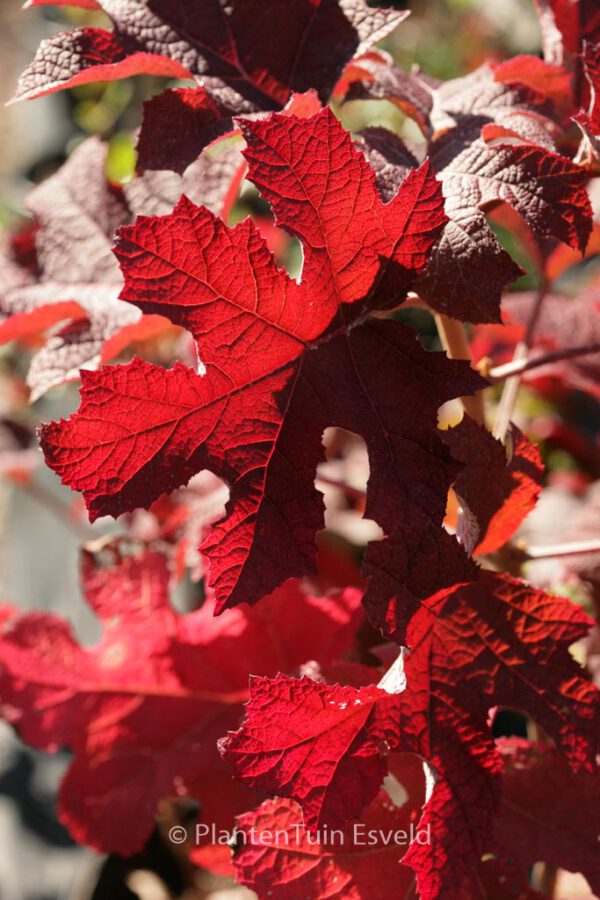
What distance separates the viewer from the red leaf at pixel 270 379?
0.47m

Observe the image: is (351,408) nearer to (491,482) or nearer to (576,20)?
(491,482)

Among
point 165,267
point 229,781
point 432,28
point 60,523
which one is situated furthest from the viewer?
point 432,28

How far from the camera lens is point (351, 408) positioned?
1.67ft

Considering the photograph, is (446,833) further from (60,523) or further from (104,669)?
(60,523)

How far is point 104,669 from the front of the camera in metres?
0.81

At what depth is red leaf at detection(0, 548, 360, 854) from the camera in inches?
30.5

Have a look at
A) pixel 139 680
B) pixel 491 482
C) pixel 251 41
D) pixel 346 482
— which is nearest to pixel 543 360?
pixel 491 482

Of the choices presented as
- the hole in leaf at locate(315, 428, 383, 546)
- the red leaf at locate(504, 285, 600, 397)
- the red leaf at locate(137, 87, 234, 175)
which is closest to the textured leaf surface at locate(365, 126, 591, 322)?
the red leaf at locate(137, 87, 234, 175)

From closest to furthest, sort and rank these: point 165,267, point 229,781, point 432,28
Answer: point 165,267 < point 229,781 < point 432,28

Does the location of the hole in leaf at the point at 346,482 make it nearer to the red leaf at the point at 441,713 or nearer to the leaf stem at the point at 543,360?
the leaf stem at the point at 543,360

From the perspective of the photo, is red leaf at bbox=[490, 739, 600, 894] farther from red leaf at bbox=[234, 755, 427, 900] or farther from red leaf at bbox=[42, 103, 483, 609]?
red leaf at bbox=[42, 103, 483, 609]

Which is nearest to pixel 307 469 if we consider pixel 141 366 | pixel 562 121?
pixel 141 366

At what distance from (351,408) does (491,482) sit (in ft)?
0.32

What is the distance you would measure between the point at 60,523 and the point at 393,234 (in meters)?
1.53
